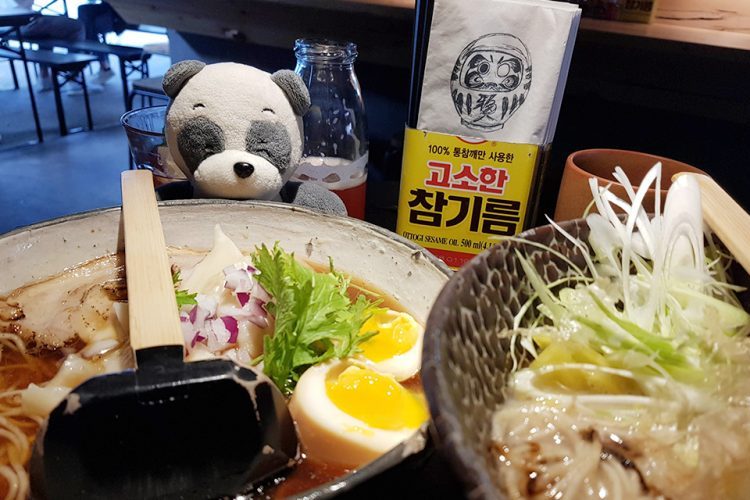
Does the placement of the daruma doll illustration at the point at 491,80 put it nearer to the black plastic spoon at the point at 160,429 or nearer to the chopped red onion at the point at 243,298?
the chopped red onion at the point at 243,298

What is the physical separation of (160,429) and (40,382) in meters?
0.37

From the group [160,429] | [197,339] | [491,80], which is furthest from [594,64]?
[160,429]

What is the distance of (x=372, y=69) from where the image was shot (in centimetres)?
232

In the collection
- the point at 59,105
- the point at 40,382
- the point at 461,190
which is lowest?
the point at 59,105

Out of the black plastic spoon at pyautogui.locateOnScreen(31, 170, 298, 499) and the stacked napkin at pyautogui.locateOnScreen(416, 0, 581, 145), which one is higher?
the stacked napkin at pyautogui.locateOnScreen(416, 0, 581, 145)

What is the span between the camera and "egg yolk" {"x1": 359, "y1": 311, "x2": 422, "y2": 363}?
850 millimetres

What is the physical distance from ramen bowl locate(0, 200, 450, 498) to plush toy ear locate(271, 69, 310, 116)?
0.19 meters

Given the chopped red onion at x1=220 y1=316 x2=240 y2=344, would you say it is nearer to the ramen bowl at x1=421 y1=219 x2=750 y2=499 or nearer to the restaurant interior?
the restaurant interior

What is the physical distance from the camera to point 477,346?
0.49 metres

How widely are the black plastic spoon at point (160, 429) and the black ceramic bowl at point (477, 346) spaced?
0.25m

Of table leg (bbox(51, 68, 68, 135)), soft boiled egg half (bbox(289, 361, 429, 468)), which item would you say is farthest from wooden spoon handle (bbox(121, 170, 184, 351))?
table leg (bbox(51, 68, 68, 135))

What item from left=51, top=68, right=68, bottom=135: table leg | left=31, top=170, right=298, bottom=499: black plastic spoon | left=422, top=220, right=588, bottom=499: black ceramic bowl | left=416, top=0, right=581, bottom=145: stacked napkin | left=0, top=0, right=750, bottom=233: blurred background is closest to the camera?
left=422, top=220, right=588, bottom=499: black ceramic bowl

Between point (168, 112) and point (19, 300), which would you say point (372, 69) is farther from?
point (19, 300)

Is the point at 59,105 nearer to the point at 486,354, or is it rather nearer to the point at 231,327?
the point at 231,327
